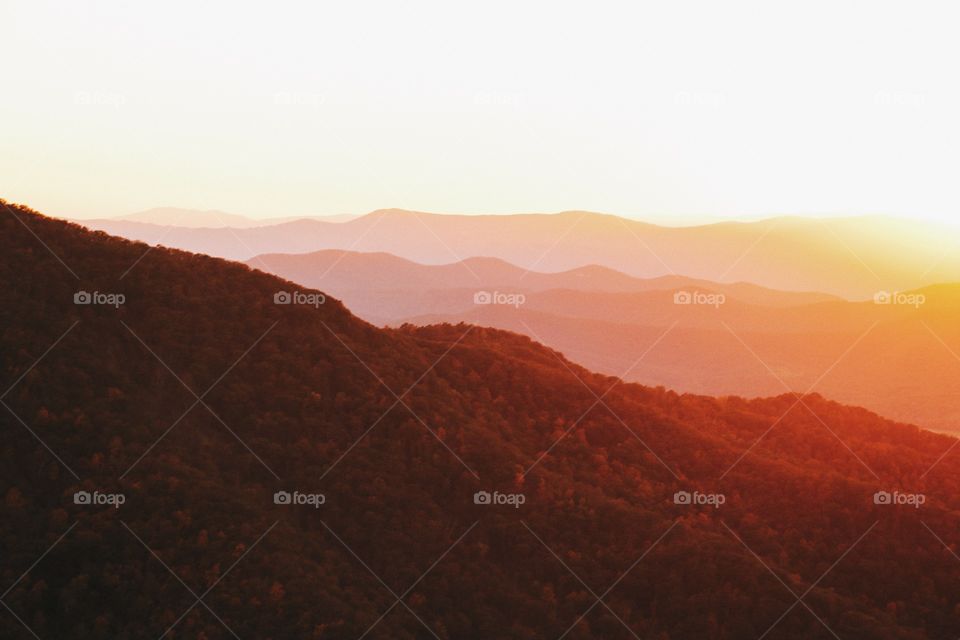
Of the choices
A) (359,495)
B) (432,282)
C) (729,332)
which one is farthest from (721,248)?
(359,495)

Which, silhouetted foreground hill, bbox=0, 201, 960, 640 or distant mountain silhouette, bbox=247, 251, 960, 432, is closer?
silhouetted foreground hill, bbox=0, 201, 960, 640

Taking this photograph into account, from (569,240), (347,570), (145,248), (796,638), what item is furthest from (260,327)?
(569,240)

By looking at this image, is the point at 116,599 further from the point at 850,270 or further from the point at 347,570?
the point at 850,270

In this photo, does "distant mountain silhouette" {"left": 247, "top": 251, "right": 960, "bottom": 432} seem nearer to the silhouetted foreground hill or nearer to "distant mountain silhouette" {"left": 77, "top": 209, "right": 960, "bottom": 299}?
"distant mountain silhouette" {"left": 77, "top": 209, "right": 960, "bottom": 299}

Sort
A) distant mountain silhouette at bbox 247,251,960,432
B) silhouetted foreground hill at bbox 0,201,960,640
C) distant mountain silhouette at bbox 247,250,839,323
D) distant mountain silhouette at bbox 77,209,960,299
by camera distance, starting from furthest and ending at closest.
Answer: distant mountain silhouette at bbox 77,209,960,299 < distant mountain silhouette at bbox 247,250,839,323 < distant mountain silhouette at bbox 247,251,960,432 < silhouetted foreground hill at bbox 0,201,960,640

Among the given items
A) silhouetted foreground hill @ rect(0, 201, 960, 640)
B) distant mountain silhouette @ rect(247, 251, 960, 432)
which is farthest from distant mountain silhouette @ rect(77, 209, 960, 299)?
silhouetted foreground hill @ rect(0, 201, 960, 640)

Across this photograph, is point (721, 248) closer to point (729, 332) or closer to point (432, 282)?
point (432, 282)

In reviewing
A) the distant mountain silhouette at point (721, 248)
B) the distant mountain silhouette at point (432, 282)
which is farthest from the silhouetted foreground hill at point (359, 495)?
the distant mountain silhouette at point (721, 248)

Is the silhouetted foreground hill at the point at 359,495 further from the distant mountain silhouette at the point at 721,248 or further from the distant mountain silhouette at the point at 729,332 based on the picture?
the distant mountain silhouette at the point at 721,248
